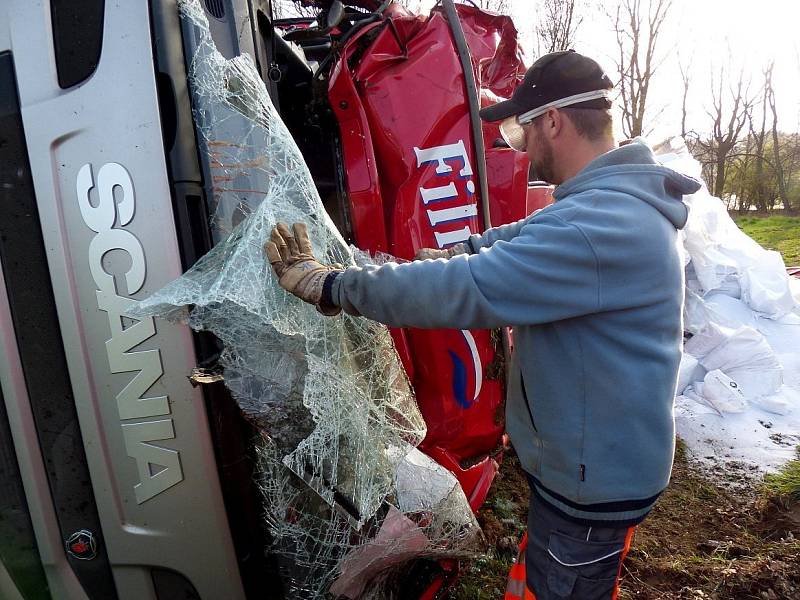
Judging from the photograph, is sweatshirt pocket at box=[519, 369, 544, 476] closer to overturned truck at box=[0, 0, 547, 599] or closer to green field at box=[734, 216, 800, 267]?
overturned truck at box=[0, 0, 547, 599]

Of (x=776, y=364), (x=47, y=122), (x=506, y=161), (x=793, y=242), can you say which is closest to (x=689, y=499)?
(x=776, y=364)

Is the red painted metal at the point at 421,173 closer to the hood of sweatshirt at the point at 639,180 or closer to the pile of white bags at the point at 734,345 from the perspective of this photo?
the hood of sweatshirt at the point at 639,180

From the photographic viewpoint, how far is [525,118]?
1558 mm

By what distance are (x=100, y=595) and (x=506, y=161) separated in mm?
1920

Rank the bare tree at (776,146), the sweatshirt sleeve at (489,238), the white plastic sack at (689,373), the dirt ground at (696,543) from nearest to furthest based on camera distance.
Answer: the sweatshirt sleeve at (489,238), the dirt ground at (696,543), the white plastic sack at (689,373), the bare tree at (776,146)

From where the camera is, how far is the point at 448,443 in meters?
2.00

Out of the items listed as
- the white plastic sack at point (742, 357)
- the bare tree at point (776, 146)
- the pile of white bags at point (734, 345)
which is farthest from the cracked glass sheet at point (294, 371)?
the bare tree at point (776, 146)

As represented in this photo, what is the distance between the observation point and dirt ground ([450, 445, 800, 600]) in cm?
238

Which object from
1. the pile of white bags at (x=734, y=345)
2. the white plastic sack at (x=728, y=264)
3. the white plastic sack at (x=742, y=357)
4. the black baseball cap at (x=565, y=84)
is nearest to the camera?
the black baseball cap at (x=565, y=84)

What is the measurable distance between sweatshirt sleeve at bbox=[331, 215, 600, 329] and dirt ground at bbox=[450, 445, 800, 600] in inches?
59.4

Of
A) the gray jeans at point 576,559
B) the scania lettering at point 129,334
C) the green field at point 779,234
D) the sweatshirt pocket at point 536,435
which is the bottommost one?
the green field at point 779,234

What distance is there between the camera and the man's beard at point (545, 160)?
61.7 inches

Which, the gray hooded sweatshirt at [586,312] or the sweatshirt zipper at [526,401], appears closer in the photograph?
the gray hooded sweatshirt at [586,312]

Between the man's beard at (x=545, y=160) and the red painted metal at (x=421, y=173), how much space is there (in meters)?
0.35
